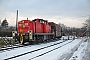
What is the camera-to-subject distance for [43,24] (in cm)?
2591

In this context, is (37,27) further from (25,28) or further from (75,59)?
(75,59)

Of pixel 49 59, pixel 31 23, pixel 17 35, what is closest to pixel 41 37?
pixel 31 23

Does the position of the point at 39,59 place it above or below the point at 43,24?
below

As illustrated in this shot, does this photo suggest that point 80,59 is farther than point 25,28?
No

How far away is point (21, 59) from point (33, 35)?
35.7 ft

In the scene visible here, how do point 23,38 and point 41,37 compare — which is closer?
point 23,38

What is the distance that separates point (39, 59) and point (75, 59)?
2197 mm

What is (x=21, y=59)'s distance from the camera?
9055mm

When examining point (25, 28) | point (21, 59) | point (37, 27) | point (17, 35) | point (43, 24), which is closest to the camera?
point (21, 59)

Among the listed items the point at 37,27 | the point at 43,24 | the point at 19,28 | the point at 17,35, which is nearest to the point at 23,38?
the point at 17,35

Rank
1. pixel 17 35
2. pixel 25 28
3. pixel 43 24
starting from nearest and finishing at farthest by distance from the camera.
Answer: pixel 17 35 → pixel 25 28 → pixel 43 24

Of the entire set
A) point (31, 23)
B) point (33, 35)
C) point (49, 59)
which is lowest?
point (49, 59)

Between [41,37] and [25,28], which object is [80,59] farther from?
[41,37]

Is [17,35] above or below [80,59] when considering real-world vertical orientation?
above
